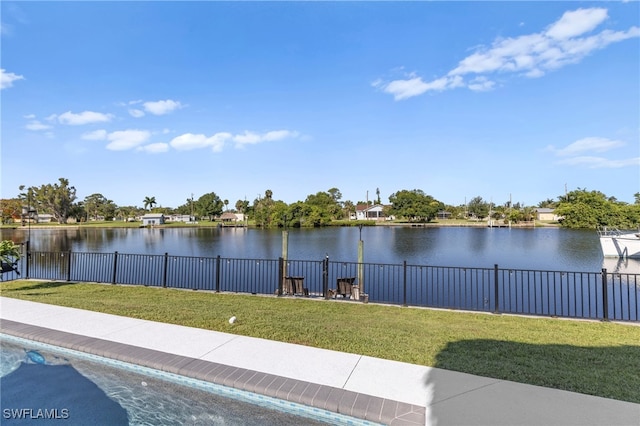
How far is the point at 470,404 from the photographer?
316cm

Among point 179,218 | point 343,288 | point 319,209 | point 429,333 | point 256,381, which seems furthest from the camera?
point 179,218

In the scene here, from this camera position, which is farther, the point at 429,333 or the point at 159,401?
the point at 429,333

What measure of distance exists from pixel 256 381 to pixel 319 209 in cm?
6832

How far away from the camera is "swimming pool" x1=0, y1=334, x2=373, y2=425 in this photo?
129 inches

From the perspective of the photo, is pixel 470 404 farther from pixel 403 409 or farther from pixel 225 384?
pixel 225 384

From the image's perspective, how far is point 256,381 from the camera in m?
3.61

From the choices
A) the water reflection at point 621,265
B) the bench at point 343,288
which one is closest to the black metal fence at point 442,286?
the bench at point 343,288

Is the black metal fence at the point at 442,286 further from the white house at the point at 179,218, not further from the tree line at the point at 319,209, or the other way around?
the white house at the point at 179,218

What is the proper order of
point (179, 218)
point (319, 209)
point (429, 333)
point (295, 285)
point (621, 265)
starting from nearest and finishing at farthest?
point (429, 333) → point (295, 285) → point (621, 265) → point (319, 209) → point (179, 218)

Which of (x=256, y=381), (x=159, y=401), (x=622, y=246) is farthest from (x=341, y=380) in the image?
(x=622, y=246)

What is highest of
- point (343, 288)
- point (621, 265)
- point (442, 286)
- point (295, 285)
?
point (295, 285)

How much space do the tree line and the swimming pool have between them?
2244 inches

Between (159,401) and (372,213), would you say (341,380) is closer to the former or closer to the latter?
(159,401)

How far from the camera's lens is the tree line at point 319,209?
6072 centimetres
